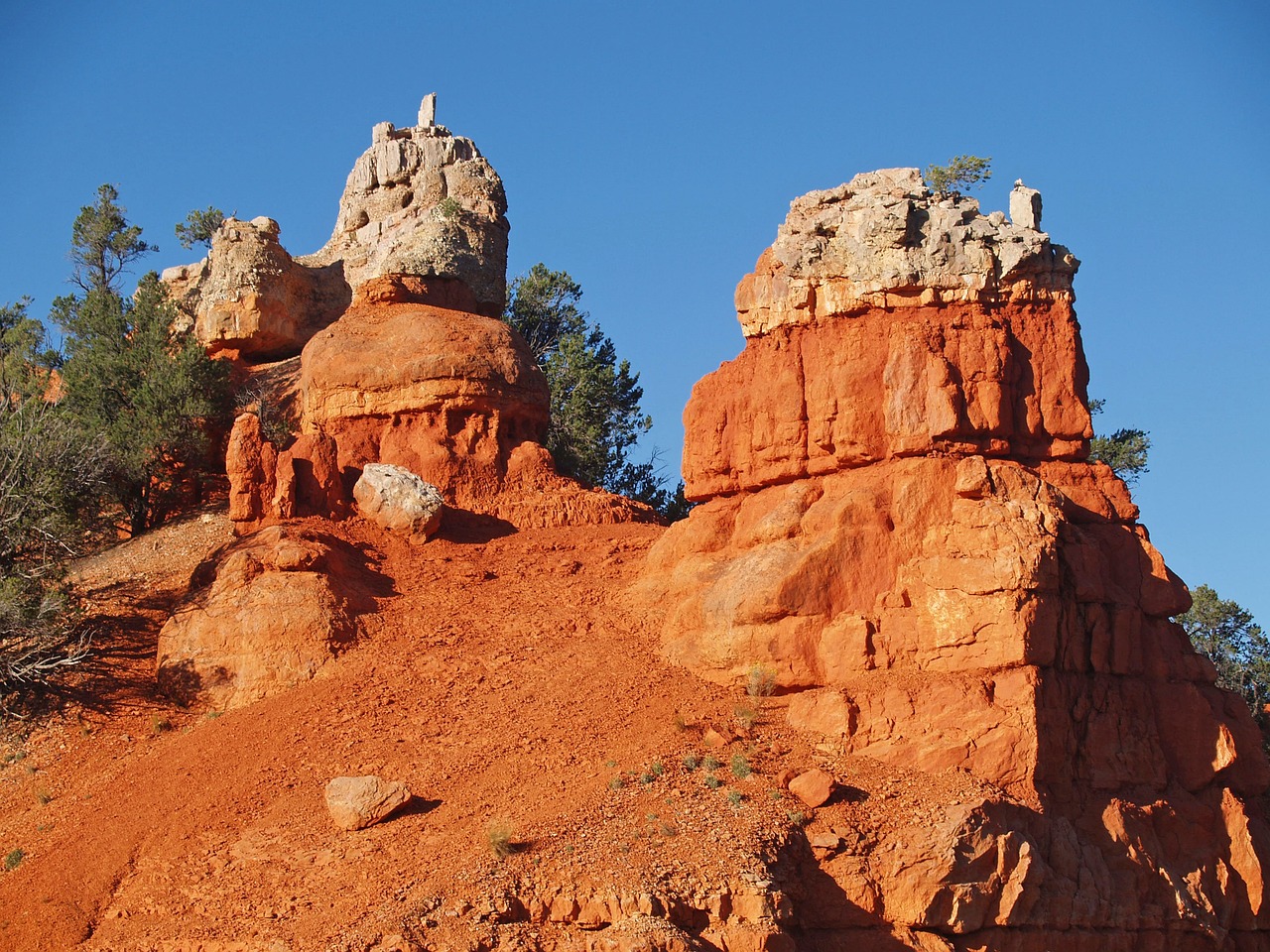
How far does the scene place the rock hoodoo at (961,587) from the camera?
828 inches

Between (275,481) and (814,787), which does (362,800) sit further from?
(275,481)

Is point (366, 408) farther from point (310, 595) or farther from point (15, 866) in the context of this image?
point (15, 866)

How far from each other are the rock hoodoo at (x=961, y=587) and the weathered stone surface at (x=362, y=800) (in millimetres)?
5385

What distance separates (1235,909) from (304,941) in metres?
13.5

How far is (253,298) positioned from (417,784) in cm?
2122

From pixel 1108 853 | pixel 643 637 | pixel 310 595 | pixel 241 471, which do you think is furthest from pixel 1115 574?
pixel 241 471

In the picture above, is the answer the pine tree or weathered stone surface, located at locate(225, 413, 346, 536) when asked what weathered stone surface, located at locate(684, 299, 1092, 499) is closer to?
weathered stone surface, located at locate(225, 413, 346, 536)

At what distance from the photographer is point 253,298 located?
3947 cm

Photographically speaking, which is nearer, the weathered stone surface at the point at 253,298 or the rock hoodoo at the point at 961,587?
the rock hoodoo at the point at 961,587

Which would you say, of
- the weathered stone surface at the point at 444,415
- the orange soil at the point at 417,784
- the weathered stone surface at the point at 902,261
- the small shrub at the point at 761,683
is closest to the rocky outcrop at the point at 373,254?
the weathered stone surface at the point at 444,415

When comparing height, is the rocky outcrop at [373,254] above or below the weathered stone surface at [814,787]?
above

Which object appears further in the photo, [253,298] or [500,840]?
[253,298]

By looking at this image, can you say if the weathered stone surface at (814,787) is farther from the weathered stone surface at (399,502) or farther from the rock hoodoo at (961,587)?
the weathered stone surface at (399,502)

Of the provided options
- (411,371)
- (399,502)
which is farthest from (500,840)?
(411,371)
